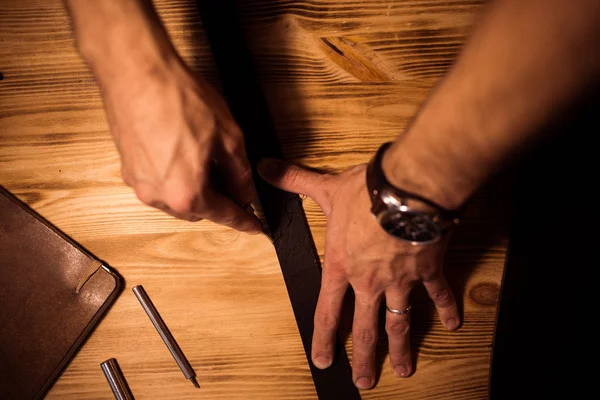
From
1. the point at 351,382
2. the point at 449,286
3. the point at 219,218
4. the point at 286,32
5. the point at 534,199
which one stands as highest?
the point at 286,32

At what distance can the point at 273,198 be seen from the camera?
2.28 ft

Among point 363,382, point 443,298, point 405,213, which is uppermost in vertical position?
point 405,213

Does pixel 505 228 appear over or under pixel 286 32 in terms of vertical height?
under

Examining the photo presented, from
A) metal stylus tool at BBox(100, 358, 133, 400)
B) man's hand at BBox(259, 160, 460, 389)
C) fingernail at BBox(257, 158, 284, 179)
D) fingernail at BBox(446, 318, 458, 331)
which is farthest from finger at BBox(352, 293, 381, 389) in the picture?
metal stylus tool at BBox(100, 358, 133, 400)

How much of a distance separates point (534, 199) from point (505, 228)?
0.07 m

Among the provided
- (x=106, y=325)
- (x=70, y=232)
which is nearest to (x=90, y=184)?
(x=70, y=232)

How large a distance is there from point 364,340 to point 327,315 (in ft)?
0.23

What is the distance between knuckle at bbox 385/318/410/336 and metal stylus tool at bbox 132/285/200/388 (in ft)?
1.11

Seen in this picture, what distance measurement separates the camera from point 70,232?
709mm

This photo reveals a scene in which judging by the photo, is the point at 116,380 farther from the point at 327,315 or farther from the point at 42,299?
the point at 327,315

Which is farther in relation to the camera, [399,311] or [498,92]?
[399,311]

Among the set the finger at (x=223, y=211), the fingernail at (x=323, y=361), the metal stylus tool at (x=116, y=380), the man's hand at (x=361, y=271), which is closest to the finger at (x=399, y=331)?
the man's hand at (x=361, y=271)

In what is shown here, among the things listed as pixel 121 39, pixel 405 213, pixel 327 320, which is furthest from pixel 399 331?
pixel 121 39

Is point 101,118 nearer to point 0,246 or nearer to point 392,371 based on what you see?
point 0,246
